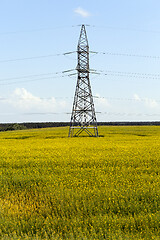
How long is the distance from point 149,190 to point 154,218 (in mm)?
2591

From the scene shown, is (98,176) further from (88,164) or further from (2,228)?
(2,228)

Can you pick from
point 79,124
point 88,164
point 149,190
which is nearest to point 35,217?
point 149,190

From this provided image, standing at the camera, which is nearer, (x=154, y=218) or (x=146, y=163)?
(x=154, y=218)

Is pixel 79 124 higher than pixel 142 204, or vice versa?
pixel 79 124

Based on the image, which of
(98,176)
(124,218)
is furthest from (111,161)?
(124,218)

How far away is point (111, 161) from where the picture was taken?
55.8ft

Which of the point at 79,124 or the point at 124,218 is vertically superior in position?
the point at 79,124

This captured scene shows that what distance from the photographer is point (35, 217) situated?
8.69 meters

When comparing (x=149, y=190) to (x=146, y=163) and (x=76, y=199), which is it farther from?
(x=146, y=163)

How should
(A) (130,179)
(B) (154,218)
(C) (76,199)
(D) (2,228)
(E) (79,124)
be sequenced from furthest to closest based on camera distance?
1. (E) (79,124)
2. (A) (130,179)
3. (C) (76,199)
4. (D) (2,228)
5. (B) (154,218)

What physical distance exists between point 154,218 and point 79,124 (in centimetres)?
3344

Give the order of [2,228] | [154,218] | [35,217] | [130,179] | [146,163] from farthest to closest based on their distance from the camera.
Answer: [146,163] < [130,179] < [35,217] < [2,228] < [154,218]

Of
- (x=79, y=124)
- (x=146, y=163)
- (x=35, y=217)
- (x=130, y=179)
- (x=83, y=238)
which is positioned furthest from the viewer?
(x=79, y=124)

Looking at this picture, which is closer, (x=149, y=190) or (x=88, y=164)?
(x=149, y=190)
